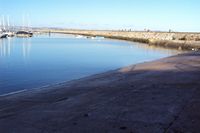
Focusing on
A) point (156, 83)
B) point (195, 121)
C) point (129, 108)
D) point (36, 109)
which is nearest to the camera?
point (195, 121)

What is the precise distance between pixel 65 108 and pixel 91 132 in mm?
3014

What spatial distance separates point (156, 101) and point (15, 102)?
585 cm

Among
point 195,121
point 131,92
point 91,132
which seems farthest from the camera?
point 131,92

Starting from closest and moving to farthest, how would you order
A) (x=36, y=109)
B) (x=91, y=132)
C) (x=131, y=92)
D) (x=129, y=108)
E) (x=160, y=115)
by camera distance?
(x=91, y=132), (x=160, y=115), (x=129, y=108), (x=36, y=109), (x=131, y=92)

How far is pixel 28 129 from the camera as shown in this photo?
28.7 ft

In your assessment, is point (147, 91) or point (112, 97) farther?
point (147, 91)

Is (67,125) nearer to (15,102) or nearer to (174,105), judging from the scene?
(174,105)

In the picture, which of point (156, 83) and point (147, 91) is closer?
point (147, 91)

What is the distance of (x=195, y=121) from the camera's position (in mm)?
8820

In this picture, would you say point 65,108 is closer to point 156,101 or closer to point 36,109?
point 36,109

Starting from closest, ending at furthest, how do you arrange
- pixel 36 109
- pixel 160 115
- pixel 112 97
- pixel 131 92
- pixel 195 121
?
1. pixel 195 121
2. pixel 160 115
3. pixel 36 109
4. pixel 112 97
5. pixel 131 92

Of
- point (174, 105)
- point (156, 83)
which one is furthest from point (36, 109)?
point (156, 83)

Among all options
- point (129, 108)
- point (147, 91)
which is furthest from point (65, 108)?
point (147, 91)

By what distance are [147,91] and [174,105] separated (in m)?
2.83
